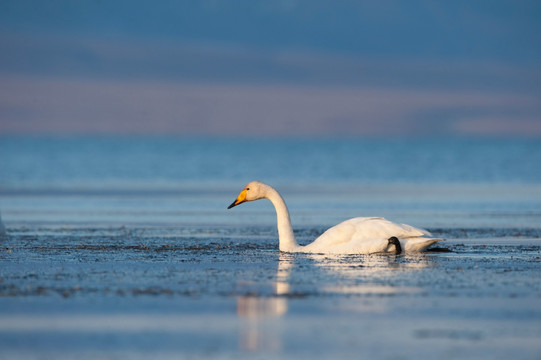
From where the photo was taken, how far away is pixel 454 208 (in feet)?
84.4

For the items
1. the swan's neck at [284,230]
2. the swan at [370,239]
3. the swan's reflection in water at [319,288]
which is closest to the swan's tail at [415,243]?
the swan at [370,239]

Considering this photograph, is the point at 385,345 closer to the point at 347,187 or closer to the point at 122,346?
the point at 122,346

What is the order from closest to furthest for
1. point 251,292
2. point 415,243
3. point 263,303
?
point 263,303 < point 251,292 < point 415,243

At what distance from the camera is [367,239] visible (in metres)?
14.4

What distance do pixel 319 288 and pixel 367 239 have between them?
3934 millimetres

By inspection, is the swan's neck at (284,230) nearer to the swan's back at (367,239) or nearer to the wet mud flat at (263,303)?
the wet mud flat at (263,303)

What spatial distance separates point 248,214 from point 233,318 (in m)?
15.7

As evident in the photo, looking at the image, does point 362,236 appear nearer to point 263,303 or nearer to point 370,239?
point 370,239

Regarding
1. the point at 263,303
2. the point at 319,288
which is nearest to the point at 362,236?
the point at 319,288

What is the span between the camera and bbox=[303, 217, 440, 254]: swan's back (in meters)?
14.3

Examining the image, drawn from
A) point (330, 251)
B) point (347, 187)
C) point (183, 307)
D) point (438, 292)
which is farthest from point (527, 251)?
point (347, 187)

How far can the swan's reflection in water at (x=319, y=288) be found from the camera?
8.44 metres

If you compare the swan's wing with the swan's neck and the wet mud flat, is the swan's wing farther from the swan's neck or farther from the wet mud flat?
the swan's neck

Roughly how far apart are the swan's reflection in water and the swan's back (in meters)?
0.23
